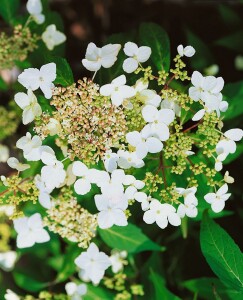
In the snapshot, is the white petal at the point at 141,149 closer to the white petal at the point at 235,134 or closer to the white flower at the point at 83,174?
the white flower at the point at 83,174

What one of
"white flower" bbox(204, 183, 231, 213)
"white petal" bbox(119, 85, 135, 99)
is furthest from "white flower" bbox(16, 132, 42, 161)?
"white flower" bbox(204, 183, 231, 213)

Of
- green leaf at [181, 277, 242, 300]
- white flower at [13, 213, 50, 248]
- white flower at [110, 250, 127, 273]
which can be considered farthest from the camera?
white flower at [110, 250, 127, 273]

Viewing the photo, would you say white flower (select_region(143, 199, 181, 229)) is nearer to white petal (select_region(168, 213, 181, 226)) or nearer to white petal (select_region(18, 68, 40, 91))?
white petal (select_region(168, 213, 181, 226))

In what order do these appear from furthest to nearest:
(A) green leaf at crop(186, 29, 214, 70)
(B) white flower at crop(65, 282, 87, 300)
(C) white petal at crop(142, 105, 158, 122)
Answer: (A) green leaf at crop(186, 29, 214, 70) < (B) white flower at crop(65, 282, 87, 300) < (C) white petal at crop(142, 105, 158, 122)

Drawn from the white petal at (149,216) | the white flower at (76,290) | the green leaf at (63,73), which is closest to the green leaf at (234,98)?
the white petal at (149,216)

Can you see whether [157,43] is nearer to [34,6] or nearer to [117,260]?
[34,6]

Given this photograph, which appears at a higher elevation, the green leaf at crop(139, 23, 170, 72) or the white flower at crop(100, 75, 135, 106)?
the green leaf at crop(139, 23, 170, 72)
